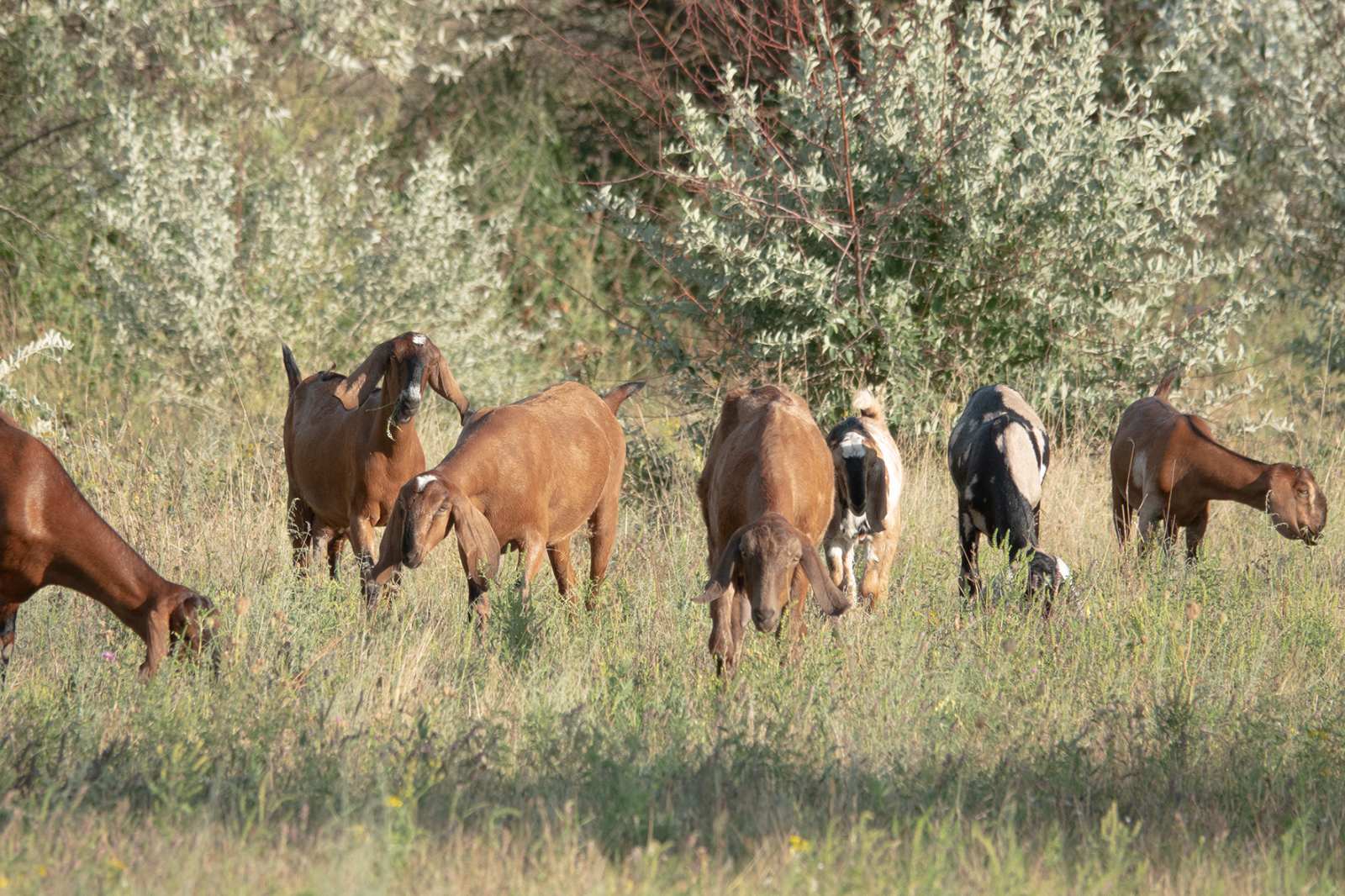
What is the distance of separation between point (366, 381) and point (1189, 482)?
4.36 m

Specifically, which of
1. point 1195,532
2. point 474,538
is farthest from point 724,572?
point 1195,532

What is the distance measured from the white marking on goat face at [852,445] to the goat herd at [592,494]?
1 centimetres

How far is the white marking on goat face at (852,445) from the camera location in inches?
294

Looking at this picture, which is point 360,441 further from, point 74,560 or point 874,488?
point 874,488

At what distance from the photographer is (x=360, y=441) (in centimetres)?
755

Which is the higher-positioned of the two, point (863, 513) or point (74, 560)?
point (863, 513)

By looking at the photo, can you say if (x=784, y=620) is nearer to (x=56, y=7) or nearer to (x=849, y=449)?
(x=849, y=449)

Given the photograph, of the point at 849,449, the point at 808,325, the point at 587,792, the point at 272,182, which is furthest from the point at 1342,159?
the point at 587,792

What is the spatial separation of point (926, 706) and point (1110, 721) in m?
0.70

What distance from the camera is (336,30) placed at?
40.8 feet

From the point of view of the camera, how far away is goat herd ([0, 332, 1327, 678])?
5.88 m

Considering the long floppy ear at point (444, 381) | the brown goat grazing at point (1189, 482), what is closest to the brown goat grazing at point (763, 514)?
the long floppy ear at point (444, 381)

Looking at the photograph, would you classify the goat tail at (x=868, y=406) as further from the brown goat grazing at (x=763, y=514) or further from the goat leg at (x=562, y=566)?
the goat leg at (x=562, y=566)

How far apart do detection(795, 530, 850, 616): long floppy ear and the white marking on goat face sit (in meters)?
1.91
